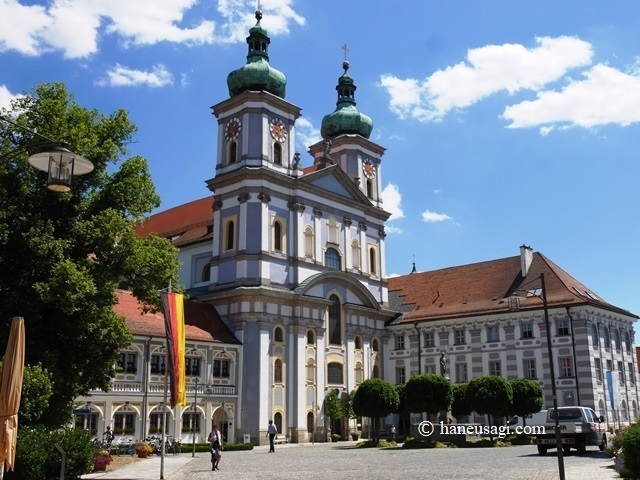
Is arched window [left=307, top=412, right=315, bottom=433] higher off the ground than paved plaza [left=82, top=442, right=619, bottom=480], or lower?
higher

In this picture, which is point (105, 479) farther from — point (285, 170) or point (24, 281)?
point (285, 170)

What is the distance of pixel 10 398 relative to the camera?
1372 centimetres

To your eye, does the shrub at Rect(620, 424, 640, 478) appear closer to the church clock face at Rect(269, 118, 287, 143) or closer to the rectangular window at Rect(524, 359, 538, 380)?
the rectangular window at Rect(524, 359, 538, 380)

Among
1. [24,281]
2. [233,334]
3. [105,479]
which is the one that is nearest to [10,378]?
[105,479]

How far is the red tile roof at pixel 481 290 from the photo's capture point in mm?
53219

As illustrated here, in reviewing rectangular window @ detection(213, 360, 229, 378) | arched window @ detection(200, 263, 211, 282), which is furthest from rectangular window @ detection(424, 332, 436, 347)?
rectangular window @ detection(213, 360, 229, 378)

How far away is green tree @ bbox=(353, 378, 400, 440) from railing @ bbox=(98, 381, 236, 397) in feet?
27.3

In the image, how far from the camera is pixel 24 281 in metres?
23.2

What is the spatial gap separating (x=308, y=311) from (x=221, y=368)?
26.4ft

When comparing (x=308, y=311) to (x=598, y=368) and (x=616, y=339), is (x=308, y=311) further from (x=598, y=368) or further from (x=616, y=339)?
(x=616, y=339)

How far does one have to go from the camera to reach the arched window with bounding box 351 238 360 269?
57.0 m

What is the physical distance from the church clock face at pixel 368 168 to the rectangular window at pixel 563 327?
2060 cm

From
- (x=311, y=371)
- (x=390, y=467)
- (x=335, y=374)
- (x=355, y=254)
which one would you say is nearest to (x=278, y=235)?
(x=355, y=254)

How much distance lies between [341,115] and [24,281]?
4384 centimetres
